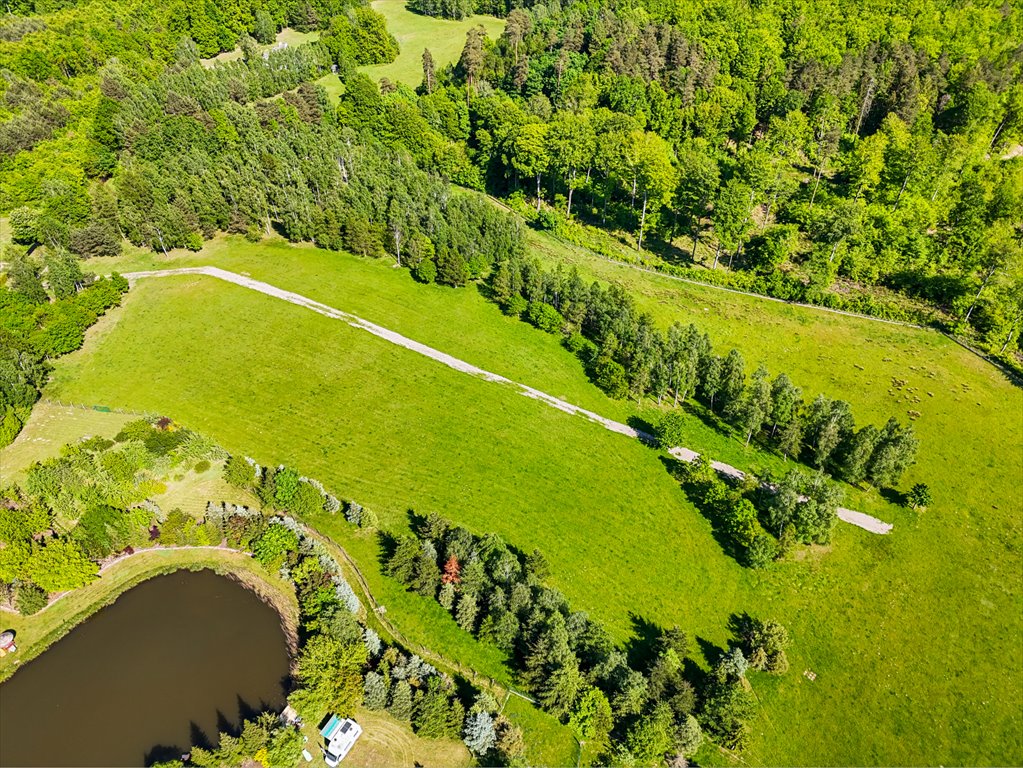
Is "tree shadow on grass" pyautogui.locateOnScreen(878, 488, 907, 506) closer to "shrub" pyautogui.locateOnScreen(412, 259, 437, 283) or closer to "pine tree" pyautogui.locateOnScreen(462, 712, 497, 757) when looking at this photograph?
"pine tree" pyautogui.locateOnScreen(462, 712, 497, 757)

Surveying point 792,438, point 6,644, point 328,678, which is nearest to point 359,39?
point 792,438

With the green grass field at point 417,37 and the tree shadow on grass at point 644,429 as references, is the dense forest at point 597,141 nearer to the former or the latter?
the green grass field at point 417,37

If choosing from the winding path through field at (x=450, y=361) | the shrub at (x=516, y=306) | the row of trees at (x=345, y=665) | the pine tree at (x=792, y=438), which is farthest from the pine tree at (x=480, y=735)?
the shrub at (x=516, y=306)

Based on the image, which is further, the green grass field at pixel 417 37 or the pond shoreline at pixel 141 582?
the green grass field at pixel 417 37

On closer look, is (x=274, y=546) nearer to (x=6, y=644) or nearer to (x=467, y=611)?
(x=467, y=611)

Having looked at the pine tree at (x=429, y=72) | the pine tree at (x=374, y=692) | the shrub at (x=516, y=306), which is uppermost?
the pine tree at (x=429, y=72)

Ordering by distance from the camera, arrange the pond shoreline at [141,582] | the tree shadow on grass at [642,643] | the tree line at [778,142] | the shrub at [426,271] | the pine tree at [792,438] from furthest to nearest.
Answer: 1. the tree line at [778,142]
2. the shrub at [426,271]
3. the pine tree at [792,438]
4. the pond shoreline at [141,582]
5. the tree shadow on grass at [642,643]

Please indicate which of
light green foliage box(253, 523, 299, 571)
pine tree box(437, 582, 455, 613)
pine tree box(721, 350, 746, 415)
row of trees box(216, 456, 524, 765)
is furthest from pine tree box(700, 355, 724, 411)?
light green foliage box(253, 523, 299, 571)
